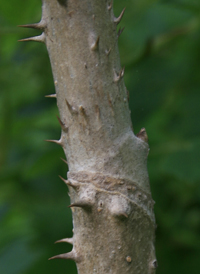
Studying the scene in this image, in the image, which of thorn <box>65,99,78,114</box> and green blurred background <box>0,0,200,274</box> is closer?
thorn <box>65,99,78,114</box>

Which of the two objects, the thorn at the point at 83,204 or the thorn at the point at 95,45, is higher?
the thorn at the point at 95,45

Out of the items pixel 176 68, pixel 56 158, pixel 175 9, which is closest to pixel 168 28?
pixel 175 9

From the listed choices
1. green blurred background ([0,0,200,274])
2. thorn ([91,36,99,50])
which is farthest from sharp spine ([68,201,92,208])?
green blurred background ([0,0,200,274])

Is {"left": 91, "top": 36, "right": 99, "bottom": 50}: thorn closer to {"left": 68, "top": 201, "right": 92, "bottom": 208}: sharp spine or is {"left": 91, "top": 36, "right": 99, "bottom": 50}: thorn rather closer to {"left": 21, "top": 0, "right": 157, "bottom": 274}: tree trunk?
{"left": 21, "top": 0, "right": 157, "bottom": 274}: tree trunk

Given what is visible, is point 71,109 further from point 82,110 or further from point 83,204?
point 83,204

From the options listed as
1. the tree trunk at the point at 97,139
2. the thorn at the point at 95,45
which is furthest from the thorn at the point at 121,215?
the thorn at the point at 95,45

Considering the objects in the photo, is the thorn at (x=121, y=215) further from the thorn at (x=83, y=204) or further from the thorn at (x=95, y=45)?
the thorn at (x=95, y=45)
